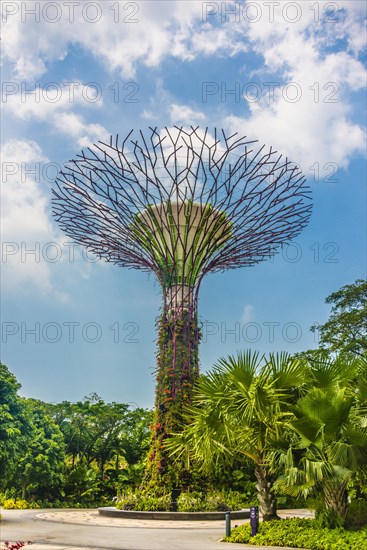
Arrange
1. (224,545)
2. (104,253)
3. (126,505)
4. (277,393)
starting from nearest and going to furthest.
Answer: (224,545)
(277,393)
(126,505)
(104,253)

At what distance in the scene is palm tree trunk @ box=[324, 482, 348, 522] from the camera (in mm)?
13289

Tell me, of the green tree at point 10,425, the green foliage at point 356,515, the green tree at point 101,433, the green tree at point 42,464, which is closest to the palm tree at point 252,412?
the green foliage at point 356,515

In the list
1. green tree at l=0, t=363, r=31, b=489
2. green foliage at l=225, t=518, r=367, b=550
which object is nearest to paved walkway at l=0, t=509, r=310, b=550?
green foliage at l=225, t=518, r=367, b=550

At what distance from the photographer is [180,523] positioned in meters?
19.2

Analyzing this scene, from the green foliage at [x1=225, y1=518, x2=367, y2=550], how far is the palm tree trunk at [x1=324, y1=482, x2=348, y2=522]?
537mm

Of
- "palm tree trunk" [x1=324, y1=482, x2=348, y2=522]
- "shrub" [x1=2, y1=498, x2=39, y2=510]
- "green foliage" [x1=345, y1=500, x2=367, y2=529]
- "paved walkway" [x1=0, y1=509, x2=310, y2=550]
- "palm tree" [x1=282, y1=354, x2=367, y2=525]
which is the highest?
"palm tree" [x1=282, y1=354, x2=367, y2=525]

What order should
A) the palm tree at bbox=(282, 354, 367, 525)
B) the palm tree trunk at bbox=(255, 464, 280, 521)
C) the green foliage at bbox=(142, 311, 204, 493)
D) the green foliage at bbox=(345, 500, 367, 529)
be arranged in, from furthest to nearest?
the green foliage at bbox=(142, 311, 204, 493), the palm tree trunk at bbox=(255, 464, 280, 521), the green foliage at bbox=(345, 500, 367, 529), the palm tree at bbox=(282, 354, 367, 525)

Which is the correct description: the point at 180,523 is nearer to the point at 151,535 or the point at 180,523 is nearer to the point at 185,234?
the point at 151,535

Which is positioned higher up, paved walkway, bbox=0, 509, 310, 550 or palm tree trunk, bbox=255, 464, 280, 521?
palm tree trunk, bbox=255, 464, 280, 521

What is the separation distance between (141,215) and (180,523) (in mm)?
11053

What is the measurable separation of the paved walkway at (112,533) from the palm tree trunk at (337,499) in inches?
67.9

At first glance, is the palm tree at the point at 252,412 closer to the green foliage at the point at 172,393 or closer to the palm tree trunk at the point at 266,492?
the palm tree trunk at the point at 266,492

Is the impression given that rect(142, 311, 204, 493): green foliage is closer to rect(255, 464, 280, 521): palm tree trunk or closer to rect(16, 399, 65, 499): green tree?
rect(16, 399, 65, 499): green tree

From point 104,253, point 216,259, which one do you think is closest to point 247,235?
point 216,259
